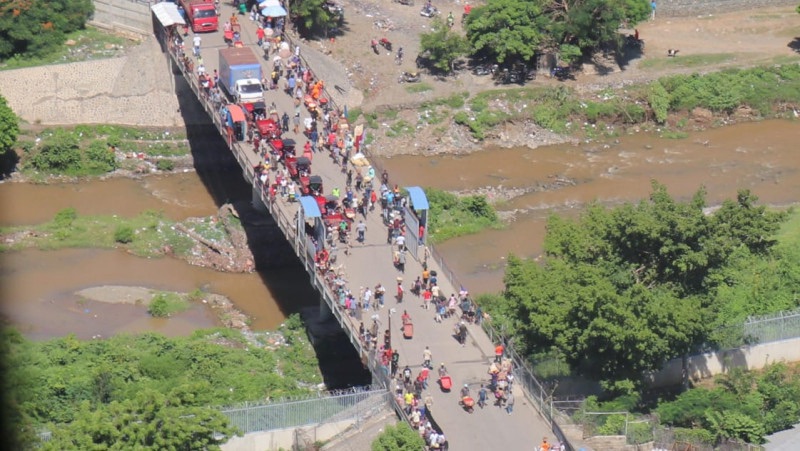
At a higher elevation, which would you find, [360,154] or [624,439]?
[360,154]

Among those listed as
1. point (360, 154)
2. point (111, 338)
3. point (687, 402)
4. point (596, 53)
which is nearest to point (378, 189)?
point (360, 154)

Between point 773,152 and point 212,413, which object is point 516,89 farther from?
point 212,413

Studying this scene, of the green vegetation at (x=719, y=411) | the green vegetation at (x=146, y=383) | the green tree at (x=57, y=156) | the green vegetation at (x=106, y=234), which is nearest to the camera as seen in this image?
the green vegetation at (x=146, y=383)

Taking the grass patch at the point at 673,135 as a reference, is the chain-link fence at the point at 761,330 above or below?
above

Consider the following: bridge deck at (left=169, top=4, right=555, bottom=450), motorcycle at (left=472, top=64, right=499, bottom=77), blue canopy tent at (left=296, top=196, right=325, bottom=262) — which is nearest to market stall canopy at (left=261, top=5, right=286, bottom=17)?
bridge deck at (left=169, top=4, right=555, bottom=450)

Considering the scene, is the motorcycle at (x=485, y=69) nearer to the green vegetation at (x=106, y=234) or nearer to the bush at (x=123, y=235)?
the green vegetation at (x=106, y=234)

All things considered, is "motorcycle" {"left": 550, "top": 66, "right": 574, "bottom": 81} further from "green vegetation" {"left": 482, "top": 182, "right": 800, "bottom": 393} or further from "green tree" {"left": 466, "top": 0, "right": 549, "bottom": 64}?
"green vegetation" {"left": 482, "top": 182, "right": 800, "bottom": 393}

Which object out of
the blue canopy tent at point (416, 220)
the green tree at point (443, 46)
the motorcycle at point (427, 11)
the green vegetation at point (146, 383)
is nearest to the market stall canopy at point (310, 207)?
the blue canopy tent at point (416, 220)
